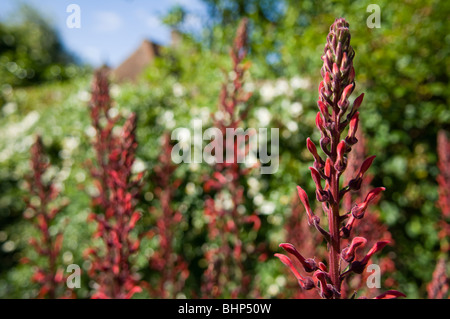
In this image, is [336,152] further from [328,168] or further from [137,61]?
[137,61]

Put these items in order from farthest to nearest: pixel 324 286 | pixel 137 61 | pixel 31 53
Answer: pixel 31 53
pixel 137 61
pixel 324 286

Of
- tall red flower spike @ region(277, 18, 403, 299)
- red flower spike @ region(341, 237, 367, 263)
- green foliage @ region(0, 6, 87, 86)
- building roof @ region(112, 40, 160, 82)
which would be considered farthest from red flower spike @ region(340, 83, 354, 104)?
building roof @ region(112, 40, 160, 82)

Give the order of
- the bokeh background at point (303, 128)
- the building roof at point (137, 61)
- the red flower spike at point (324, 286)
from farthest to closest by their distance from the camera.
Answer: the building roof at point (137, 61)
the bokeh background at point (303, 128)
the red flower spike at point (324, 286)

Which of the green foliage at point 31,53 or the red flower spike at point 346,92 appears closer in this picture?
the red flower spike at point 346,92

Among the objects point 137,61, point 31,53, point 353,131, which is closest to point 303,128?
point 353,131

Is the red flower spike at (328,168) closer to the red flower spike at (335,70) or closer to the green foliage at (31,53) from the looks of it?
the red flower spike at (335,70)

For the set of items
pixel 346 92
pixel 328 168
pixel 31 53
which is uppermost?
pixel 31 53

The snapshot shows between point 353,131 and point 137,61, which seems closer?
point 353,131

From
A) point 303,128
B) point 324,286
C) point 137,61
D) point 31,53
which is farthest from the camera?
point 31,53

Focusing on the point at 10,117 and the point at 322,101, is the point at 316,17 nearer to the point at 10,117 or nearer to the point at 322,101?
the point at 322,101

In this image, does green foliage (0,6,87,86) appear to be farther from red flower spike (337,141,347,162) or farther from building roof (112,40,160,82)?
red flower spike (337,141,347,162)

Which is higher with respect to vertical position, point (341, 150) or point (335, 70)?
point (335, 70)

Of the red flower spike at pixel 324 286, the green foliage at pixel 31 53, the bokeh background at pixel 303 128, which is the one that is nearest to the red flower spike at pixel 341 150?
the red flower spike at pixel 324 286

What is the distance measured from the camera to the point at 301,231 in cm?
252
